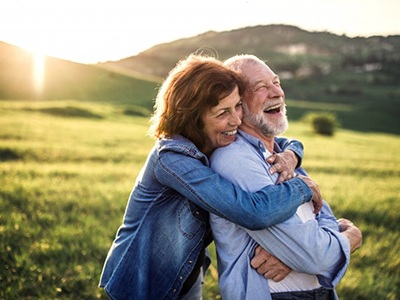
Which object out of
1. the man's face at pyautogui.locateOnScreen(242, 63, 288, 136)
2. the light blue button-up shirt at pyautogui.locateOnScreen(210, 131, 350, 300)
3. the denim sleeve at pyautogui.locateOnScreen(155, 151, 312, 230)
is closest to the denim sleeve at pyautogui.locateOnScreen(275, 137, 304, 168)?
the man's face at pyautogui.locateOnScreen(242, 63, 288, 136)

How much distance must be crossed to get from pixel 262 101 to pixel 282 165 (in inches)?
25.6

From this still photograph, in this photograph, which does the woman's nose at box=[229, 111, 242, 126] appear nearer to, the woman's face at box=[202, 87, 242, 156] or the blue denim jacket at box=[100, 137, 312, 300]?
the woman's face at box=[202, 87, 242, 156]

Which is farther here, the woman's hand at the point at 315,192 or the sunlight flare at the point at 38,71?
the sunlight flare at the point at 38,71

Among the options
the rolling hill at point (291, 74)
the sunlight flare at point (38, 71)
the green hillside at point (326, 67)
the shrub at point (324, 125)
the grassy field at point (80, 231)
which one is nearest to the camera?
the grassy field at point (80, 231)

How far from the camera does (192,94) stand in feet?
9.41

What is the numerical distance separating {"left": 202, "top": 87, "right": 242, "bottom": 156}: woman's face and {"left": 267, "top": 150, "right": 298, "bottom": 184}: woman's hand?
1.17 ft

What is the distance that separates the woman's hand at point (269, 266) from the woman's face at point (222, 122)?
0.87 metres

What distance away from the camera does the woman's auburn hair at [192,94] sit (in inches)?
113

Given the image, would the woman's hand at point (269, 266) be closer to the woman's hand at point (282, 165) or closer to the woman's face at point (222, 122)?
the woman's hand at point (282, 165)

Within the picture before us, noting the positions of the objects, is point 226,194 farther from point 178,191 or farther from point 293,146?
point 293,146

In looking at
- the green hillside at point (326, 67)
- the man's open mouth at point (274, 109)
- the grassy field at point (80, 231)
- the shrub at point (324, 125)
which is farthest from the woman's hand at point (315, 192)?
the green hillside at point (326, 67)

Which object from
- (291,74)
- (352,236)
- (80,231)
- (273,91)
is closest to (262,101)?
(273,91)

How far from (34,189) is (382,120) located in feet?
218

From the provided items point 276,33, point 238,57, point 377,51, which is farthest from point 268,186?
point 276,33
